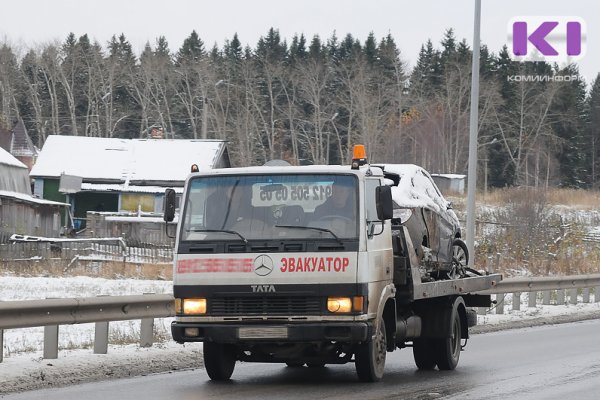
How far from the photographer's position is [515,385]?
12.0 meters

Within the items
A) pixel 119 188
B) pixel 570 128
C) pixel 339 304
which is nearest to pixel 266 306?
pixel 339 304

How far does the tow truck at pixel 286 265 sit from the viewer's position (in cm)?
1134

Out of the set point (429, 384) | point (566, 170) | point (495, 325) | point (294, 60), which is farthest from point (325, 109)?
point (429, 384)

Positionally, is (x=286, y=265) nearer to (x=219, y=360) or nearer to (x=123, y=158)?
(x=219, y=360)

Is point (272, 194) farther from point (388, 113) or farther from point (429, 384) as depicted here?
point (388, 113)

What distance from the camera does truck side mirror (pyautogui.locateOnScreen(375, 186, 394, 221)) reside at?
11609 millimetres

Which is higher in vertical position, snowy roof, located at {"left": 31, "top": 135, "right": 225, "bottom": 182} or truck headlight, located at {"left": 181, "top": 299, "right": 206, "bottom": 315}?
snowy roof, located at {"left": 31, "top": 135, "right": 225, "bottom": 182}

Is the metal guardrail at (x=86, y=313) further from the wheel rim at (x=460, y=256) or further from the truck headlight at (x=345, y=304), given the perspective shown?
the wheel rim at (x=460, y=256)

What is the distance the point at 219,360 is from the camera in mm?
12312

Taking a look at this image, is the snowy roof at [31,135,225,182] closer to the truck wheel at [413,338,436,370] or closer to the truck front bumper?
the truck wheel at [413,338,436,370]

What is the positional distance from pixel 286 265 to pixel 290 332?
2.05ft

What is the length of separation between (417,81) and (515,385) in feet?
325

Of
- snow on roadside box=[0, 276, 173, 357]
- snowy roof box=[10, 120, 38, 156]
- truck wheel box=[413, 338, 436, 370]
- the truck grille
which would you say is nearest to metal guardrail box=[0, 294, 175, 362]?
snow on roadside box=[0, 276, 173, 357]

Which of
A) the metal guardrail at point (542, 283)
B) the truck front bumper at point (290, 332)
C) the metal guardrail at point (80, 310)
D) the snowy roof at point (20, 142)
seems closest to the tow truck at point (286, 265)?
the truck front bumper at point (290, 332)
